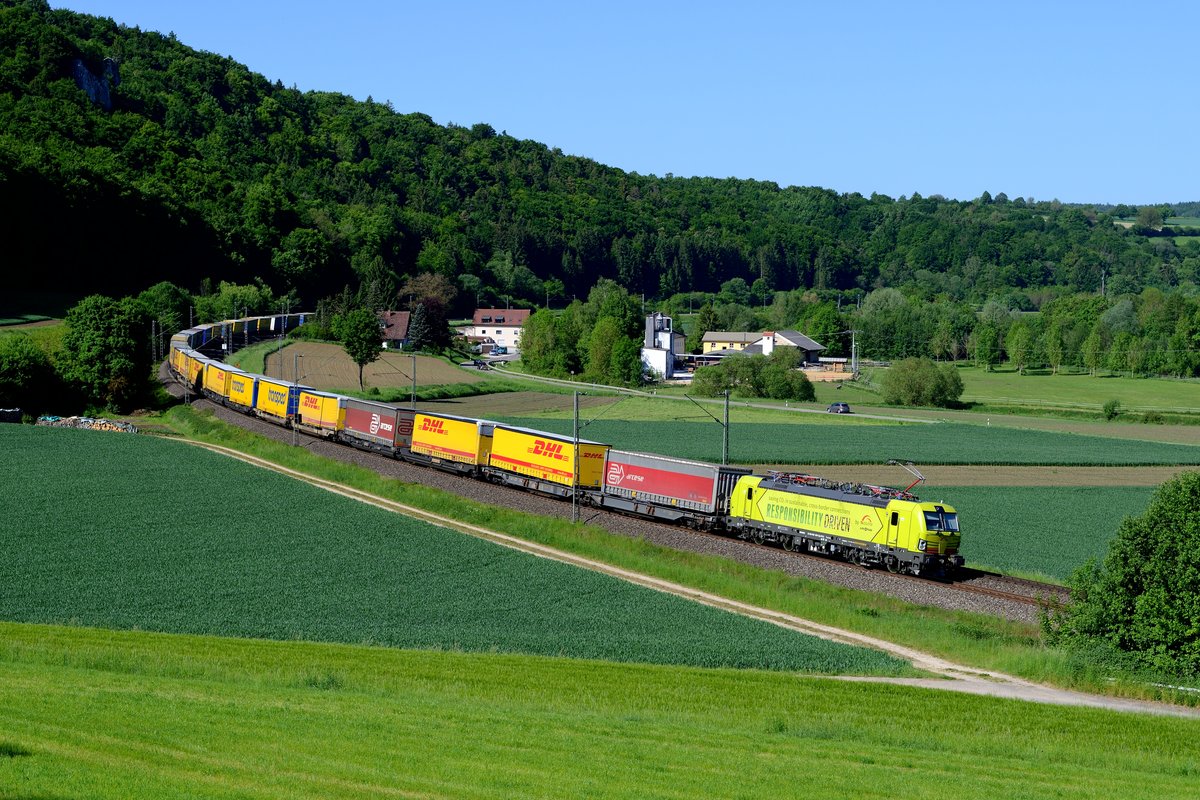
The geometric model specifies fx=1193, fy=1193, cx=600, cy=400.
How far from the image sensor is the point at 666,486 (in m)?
52.2

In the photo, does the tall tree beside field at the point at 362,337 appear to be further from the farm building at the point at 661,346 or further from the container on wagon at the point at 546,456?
the container on wagon at the point at 546,456

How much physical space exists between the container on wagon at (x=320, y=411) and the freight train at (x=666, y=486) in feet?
0.21

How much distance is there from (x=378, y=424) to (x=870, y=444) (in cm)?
3742

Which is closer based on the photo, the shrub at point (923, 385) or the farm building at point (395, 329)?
the shrub at point (923, 385)

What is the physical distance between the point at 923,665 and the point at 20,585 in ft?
88.3

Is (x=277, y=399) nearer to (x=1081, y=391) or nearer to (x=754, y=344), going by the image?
(x=1081, y=391)

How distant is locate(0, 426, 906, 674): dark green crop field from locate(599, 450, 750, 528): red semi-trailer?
847cm

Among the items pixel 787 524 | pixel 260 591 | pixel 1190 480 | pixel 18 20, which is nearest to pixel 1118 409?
pixel 787 524

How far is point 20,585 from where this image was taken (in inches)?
1428

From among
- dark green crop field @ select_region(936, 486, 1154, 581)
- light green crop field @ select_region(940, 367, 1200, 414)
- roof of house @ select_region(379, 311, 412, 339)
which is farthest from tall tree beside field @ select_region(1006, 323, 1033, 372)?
dark green crop field @ select_region(936, 486, 1154, 581)

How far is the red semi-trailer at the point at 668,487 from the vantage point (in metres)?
49.9

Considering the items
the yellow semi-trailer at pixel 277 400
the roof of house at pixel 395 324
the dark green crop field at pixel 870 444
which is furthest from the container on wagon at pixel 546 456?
the roof of house at pixel 395 324

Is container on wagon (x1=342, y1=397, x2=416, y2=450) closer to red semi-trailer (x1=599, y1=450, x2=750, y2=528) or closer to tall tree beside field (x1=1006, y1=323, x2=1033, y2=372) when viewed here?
red semi-trailer (x1=599, y1=450, x2=750, y2=528)

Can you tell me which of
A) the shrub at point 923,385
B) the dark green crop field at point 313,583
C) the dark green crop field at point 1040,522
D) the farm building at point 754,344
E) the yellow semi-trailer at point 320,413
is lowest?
the dark green crop field at point 313,583
